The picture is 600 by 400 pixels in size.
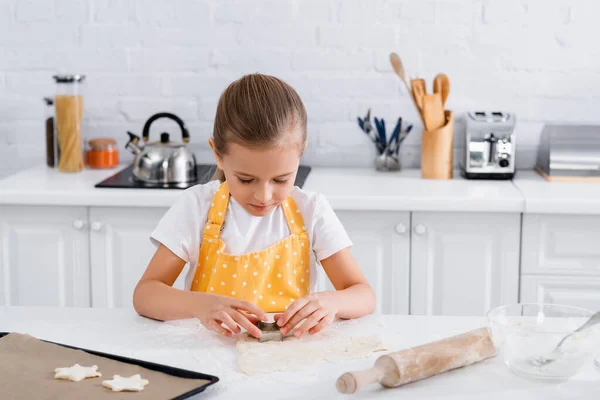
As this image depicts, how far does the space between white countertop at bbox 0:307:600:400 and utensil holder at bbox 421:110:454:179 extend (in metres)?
1.31

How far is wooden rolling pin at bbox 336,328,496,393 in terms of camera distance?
113 cm

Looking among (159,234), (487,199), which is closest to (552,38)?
(487,199)

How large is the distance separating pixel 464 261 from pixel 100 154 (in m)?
1.25

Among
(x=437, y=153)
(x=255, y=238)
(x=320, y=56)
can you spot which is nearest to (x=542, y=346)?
(x=255, y=238)

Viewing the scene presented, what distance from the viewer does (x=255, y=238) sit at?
1.80 m

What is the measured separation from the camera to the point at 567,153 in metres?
2.69

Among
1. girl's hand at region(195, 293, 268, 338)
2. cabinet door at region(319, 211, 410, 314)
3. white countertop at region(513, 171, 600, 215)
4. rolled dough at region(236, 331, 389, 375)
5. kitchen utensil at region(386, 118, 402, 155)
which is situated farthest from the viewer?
kitchen utensil at region(386, 118, 402, 155)

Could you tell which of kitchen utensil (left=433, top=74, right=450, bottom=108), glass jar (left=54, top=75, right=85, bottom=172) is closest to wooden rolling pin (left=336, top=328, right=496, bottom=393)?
kitchen utensil (left=433, top=74, right=450, bottom=108)

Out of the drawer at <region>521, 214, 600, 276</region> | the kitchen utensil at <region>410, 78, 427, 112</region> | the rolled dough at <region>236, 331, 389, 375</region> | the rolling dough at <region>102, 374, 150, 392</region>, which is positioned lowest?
the drawer at <region>521, 214, 600, 276</region>

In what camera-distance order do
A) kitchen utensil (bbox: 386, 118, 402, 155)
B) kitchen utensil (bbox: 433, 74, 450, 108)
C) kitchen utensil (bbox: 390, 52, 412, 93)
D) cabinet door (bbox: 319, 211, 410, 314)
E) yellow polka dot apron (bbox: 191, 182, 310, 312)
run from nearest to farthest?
yellow polka dot apron (bbox: 191, 182, 310, 312) < cabinet door (bbox: 319, 211, 410, 314) < kitchen utensil (bbox: 390, 52, 412, 93) < kitchen utensil (bbox: 433, 74, 450, 108) < kitchen utensil (bbox: 386, 118, 402, 155)

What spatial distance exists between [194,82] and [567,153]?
1250 mm

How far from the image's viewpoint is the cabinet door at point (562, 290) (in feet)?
8.20

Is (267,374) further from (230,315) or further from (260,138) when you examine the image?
(260,138)

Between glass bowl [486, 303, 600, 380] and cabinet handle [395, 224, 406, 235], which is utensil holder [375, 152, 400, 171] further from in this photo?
glass bowl [486, 303, 600, 380]
